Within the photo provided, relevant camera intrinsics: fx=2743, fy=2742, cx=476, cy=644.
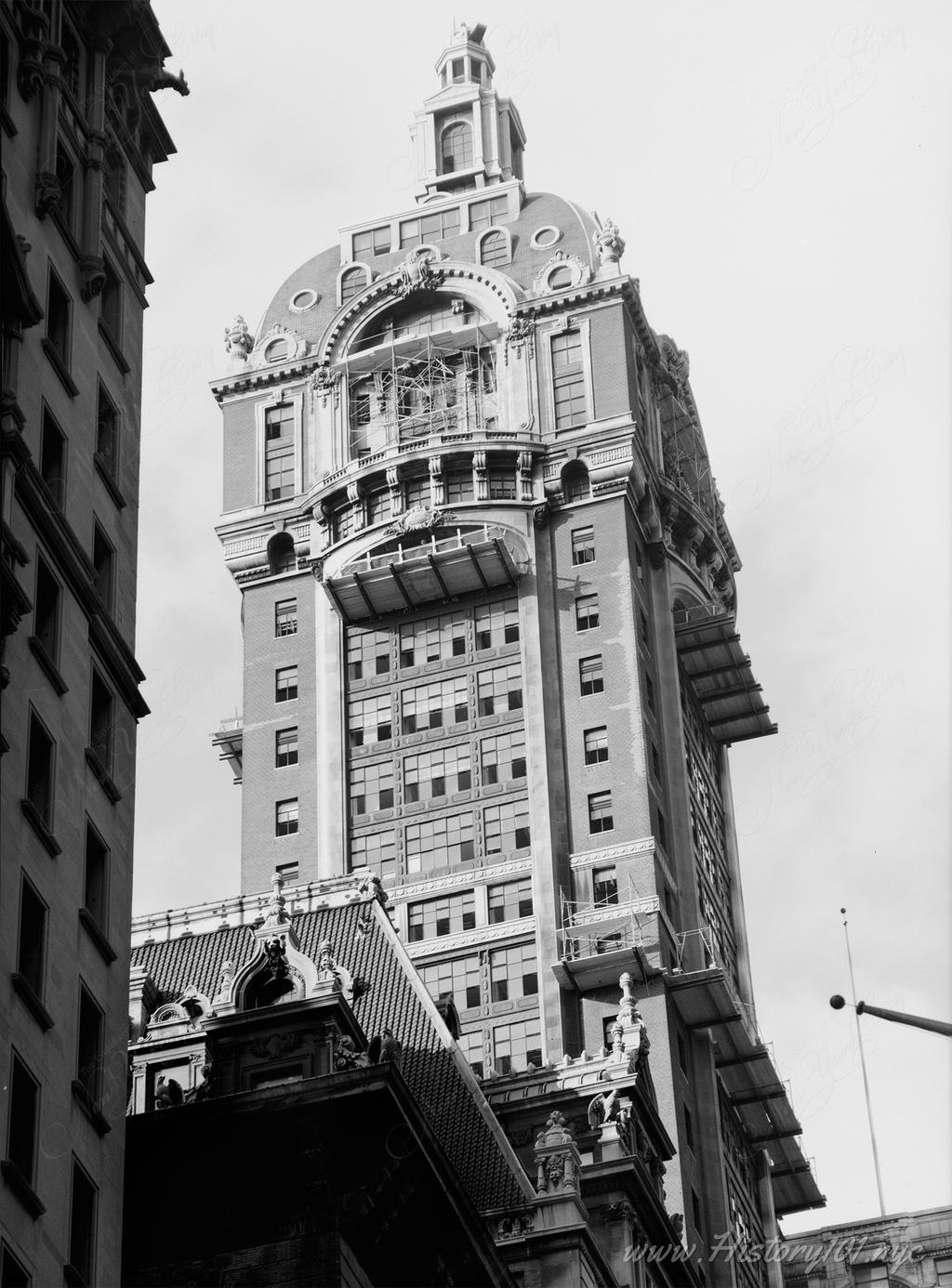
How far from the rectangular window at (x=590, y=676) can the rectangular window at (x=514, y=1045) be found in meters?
19.3

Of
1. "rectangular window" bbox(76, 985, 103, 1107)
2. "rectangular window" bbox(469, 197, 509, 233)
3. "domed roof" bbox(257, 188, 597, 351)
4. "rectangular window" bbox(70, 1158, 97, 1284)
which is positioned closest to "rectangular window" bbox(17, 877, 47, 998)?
"rectangular window" bbox(76, 985, 103, 1107)

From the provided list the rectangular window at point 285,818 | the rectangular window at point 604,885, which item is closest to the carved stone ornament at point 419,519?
the rectangular window at point 285,818

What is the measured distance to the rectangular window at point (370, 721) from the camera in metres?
146

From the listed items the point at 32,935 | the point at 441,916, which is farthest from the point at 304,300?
the point at 32,935

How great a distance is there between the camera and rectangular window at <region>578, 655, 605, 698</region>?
14375cm

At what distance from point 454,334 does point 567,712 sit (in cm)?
2571

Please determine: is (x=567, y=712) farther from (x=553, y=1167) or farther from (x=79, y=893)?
(x=79, y=893)

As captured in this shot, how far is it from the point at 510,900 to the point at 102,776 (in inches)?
3139

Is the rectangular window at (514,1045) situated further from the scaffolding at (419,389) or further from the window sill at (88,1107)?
the window sill at (88,1107)

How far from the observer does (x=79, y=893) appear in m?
56.9

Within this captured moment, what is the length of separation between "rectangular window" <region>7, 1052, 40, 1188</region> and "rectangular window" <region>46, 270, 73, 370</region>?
60.8 ft

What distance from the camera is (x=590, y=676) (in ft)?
474

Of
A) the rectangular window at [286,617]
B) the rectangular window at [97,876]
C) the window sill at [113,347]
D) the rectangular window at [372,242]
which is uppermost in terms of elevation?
the rectangular window at [372,242]

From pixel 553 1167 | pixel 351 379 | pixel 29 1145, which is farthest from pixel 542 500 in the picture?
pixel 29 1145
